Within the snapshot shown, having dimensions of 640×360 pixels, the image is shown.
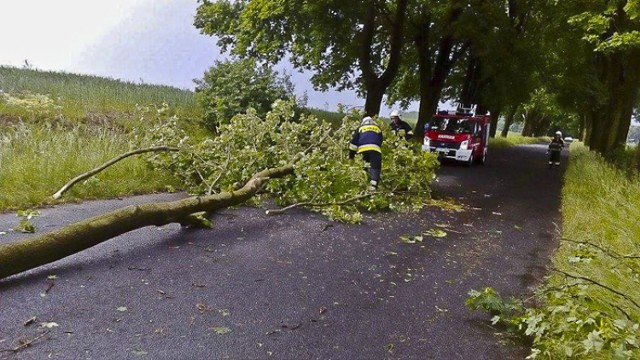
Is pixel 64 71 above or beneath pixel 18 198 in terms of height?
above

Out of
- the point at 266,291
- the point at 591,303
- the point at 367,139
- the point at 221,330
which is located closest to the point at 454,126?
the point at 367,139

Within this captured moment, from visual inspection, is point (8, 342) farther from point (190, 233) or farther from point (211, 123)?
point (211, 123)

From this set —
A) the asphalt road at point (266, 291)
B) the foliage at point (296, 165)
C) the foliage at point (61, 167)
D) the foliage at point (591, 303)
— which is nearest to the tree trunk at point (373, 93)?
the foliage at point (296, 165)

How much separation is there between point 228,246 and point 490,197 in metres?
7.83

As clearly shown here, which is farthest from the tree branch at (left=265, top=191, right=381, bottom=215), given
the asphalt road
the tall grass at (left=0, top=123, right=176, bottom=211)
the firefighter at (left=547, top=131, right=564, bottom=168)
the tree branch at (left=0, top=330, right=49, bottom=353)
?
the firefighter at (left=547, top=131, right=564, bottom=168)

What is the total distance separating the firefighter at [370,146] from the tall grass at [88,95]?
7421mm

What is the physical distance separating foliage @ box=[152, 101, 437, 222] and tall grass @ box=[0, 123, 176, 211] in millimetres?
602

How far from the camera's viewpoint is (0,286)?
3.92 meters

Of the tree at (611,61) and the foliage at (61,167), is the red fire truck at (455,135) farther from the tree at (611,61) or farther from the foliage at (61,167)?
the foliage at (61,167)

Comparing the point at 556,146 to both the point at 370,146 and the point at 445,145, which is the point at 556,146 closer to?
the point at 445,145

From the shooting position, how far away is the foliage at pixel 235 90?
1405 centimetres

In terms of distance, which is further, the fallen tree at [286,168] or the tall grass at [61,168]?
the fallen tree at [286,168]

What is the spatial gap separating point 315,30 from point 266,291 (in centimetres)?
1498

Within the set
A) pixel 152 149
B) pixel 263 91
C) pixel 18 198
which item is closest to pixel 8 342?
pixel 18 198
